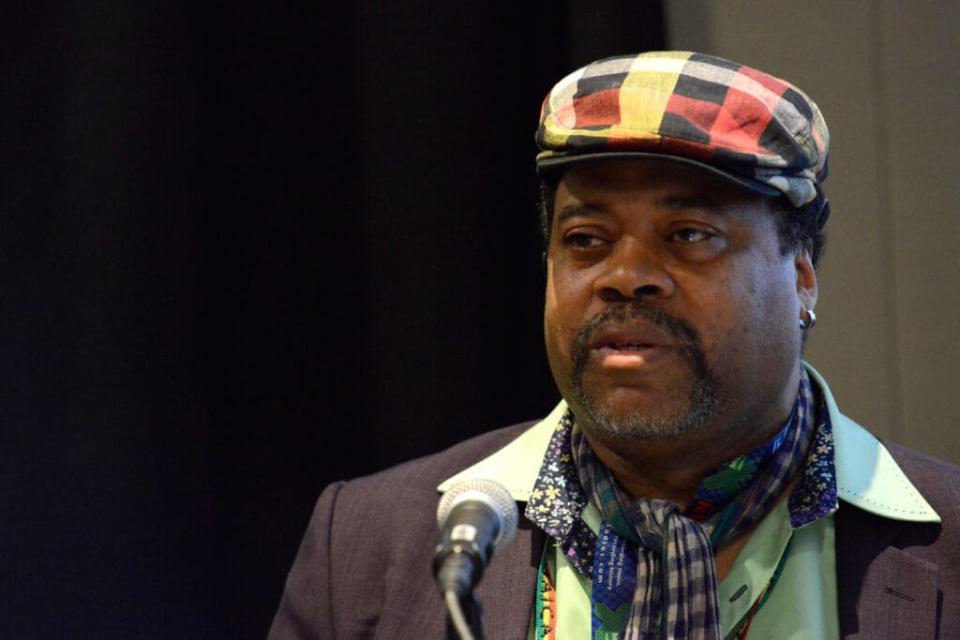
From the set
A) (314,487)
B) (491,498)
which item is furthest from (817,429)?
(314,487)

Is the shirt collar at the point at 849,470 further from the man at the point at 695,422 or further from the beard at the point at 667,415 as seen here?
the beard at the point at 667,415

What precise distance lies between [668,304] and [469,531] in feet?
1.86

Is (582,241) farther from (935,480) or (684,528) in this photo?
(935,480)

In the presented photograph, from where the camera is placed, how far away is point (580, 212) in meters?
1.76

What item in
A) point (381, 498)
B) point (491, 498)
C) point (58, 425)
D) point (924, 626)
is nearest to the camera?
point (491, 498)

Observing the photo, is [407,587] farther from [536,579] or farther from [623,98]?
[623,98]

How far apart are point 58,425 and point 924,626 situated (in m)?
1.38

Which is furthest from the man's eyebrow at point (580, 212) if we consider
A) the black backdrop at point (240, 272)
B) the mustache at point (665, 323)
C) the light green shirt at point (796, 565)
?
the black backdrop at point (240, 272)

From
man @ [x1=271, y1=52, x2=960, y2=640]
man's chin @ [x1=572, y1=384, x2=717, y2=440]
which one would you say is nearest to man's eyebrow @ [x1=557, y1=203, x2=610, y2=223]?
man @ [x1=271, y1=52, x2=960, y2=640]

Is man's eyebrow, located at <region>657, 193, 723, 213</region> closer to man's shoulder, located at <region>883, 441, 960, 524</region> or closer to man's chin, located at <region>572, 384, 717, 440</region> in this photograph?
man's chin, located at <region>572, 384, 717, 440</region>

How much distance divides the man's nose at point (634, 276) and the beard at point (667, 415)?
17 millimetres

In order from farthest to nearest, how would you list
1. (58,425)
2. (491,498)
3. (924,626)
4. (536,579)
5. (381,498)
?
(58,425), (381,498), (536,579), (924,626), (491,498)

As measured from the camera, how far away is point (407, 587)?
1843 millimetres

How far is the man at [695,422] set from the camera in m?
1.69
